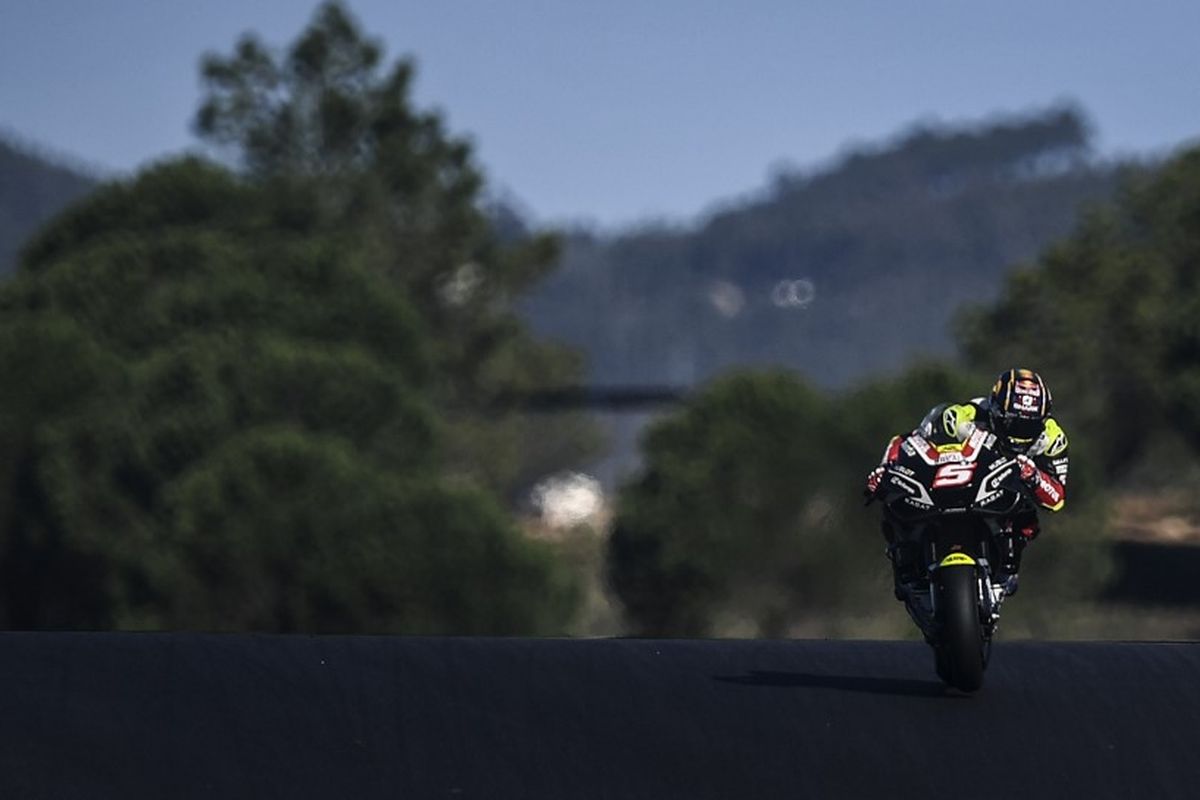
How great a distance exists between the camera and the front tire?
1359cm

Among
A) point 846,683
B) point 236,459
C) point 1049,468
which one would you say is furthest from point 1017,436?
point 236,459

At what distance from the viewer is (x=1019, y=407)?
1380cm

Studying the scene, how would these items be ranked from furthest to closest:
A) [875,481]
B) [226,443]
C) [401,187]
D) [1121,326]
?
[401,187] < [1121,326] < [226,443] < [875,481]

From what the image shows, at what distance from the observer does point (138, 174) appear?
319 ft

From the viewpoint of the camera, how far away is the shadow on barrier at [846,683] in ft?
44.8

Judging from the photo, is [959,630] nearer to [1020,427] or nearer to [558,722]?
[1020,427]

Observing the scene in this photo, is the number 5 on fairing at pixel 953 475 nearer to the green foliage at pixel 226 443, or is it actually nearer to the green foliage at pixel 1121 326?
the green foliage at pixel 226 443

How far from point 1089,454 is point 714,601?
622 inches

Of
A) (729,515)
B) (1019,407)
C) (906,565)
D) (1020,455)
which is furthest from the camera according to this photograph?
(729,515)

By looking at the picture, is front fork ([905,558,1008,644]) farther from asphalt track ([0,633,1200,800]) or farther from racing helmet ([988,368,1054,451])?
racing helmet ([988,368,1054,451])

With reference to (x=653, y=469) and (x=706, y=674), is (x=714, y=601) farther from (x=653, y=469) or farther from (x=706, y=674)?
(x=706, y=674)

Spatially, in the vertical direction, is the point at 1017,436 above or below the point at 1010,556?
above

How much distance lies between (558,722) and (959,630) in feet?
9.08

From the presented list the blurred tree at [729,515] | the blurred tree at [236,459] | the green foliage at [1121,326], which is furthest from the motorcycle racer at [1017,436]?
the green foliage at [1121,326]
